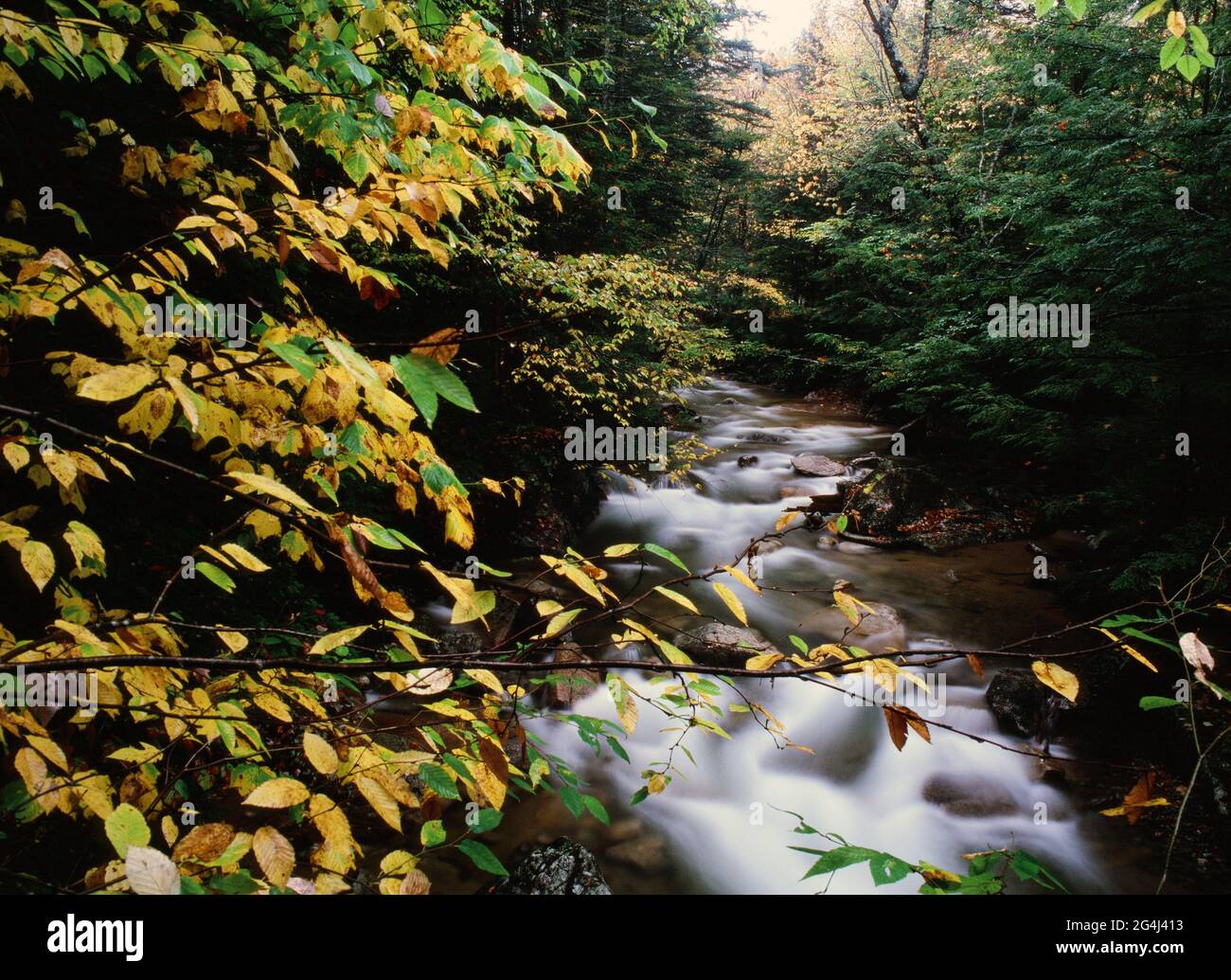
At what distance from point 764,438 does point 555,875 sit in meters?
12.1

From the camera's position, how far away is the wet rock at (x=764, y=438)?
46.2 ft

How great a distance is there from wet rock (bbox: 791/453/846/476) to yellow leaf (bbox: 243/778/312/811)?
1187 centimetres

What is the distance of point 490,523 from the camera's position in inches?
314

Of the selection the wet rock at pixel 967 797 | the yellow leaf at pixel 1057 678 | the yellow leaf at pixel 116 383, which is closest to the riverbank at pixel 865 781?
the wet rock at pixel 967 797

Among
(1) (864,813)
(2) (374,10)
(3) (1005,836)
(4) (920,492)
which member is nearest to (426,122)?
(2) (374,10)

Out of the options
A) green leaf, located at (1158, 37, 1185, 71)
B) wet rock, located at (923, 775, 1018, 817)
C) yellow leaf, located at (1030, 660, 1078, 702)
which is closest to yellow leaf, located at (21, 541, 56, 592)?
yellow leaf, located at (1030, 660, 1078, 702)

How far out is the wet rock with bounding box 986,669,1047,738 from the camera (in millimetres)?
5461

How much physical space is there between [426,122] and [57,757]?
2014 millimetres

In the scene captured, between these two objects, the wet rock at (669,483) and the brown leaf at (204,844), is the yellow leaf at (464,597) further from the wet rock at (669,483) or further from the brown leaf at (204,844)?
the wet rock at (669,483)

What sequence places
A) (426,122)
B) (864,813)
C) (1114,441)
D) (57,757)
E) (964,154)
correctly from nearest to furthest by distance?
(57,757)
(426,122)
(864,813)
(1114,441)
(964,154)

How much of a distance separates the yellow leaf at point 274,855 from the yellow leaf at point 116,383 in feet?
2.90

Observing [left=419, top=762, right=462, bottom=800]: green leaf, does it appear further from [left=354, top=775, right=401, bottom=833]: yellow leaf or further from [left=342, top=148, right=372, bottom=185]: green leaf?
[left=342, top=148, right=372, bottom=185]: green leaf

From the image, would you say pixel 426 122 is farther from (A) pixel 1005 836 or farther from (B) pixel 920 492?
(B) pixel 920 492

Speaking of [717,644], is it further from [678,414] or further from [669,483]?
[678,414]
